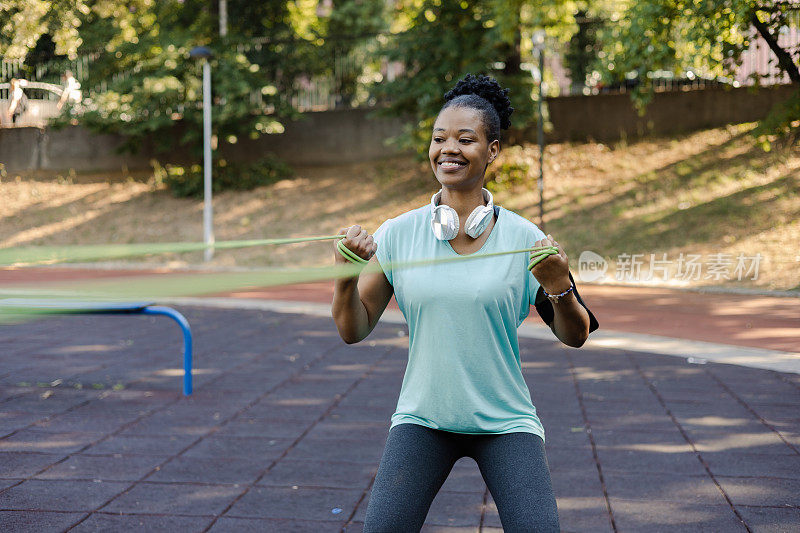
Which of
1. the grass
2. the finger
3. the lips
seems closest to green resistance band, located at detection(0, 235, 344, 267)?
the finger

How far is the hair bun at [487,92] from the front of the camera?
2.87 metres

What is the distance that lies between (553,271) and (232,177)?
785 inches

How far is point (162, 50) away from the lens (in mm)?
20938

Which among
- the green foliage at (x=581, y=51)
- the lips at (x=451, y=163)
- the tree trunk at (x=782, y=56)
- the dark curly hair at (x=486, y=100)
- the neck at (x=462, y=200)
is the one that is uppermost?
the green foliage at (x=581, y=51)

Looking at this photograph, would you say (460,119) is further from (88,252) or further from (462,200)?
(88,252)

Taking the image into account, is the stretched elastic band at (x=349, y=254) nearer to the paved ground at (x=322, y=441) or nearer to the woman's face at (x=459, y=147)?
the woman's face at (x=459, y=147)

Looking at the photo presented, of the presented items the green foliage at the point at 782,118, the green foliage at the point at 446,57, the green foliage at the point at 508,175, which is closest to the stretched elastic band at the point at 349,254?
the green foliage at the point at 782,118

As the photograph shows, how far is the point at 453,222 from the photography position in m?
2.73

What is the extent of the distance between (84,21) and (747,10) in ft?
69.7

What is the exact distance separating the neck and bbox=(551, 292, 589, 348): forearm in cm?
44

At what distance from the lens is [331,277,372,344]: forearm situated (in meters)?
2.64

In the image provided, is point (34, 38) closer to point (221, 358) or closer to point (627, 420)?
point (221, 358)

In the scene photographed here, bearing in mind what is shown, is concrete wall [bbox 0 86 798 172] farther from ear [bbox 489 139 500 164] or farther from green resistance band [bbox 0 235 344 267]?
green resistance band [bbox 0 235 344 267]

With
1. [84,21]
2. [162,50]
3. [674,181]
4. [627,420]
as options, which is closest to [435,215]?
[627,420]
